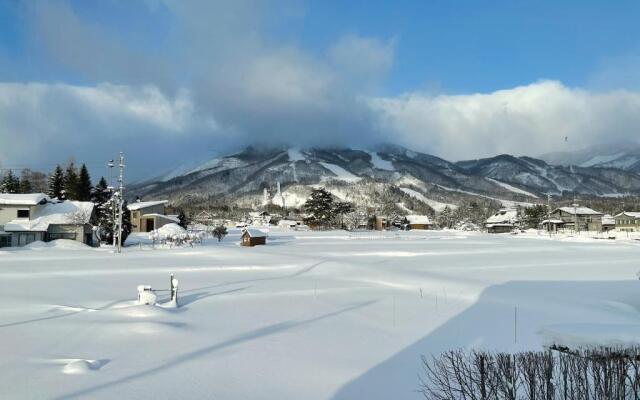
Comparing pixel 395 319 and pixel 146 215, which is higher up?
pixel 146 215

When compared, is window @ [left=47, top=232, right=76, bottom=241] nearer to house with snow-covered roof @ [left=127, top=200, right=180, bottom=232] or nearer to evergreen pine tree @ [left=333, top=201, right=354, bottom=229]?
house with snow-covered roof @ [left=127, top=200, right=180, bottom=232]

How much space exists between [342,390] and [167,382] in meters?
3.28

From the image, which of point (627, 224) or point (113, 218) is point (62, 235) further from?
point (627, 224)

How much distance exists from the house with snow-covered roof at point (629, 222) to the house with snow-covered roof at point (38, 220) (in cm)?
10383

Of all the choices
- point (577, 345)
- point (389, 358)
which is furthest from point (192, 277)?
point (577, 345)

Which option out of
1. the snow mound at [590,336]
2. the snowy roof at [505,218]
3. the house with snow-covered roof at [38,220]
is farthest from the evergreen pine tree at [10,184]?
the snowy roof at [505,218]

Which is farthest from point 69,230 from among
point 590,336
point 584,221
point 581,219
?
point 584,221

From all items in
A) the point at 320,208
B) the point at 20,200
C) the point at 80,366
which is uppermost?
the point at 320,208

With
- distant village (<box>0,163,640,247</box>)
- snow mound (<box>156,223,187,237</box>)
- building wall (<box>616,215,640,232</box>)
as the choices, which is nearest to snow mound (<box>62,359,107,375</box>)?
distant village (<box>0,163,640,247</box>)

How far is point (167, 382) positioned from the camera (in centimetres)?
852

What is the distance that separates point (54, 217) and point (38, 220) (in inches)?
55.3

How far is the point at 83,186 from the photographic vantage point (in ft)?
212

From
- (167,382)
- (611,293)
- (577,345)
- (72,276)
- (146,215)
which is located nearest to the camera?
(167,382)

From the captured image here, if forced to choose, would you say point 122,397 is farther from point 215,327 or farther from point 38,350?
point 215,327
